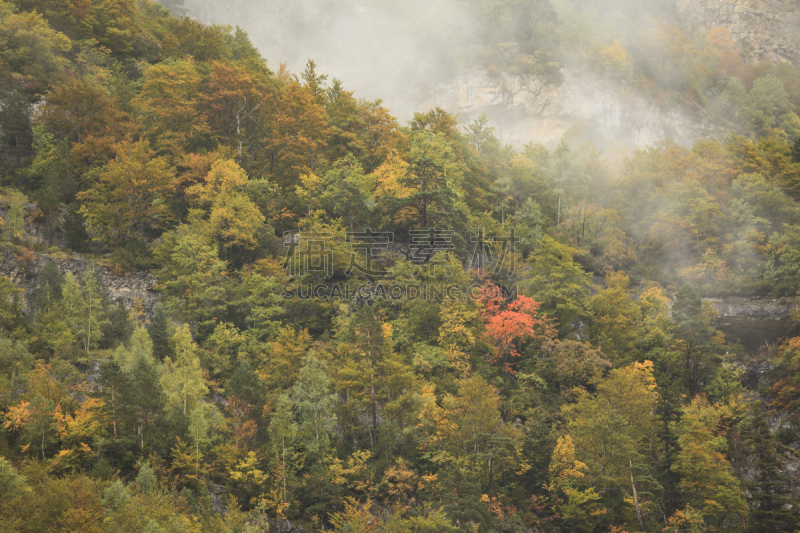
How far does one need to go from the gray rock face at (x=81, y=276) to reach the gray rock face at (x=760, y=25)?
323 feet

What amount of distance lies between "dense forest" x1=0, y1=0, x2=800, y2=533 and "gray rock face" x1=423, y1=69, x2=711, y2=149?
25.5 meters

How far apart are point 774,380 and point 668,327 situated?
7.68 metres

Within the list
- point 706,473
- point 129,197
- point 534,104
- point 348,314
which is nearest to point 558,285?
point 706,473

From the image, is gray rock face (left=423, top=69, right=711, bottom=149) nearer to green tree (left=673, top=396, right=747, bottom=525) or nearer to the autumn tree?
the autumn tree

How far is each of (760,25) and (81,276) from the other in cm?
10693

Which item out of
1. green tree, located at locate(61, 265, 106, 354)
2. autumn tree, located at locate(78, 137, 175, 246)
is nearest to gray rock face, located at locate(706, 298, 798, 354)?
autumn tree, located at locate(78, 137, 175, 246)

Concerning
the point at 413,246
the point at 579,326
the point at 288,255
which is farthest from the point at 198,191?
the point at 579,326

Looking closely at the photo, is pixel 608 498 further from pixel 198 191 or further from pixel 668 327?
pixel 198 191

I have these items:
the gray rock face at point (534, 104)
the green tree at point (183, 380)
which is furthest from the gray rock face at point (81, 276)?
the gray rock face at point (534, 104)

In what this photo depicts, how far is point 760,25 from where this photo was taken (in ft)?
322

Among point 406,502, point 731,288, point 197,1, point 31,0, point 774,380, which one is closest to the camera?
point 406,502

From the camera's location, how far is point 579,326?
4428 cm

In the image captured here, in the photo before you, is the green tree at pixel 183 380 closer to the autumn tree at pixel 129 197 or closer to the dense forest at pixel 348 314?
the dense forest at pixel 348 314

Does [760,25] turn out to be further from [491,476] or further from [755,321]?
[491,476]
